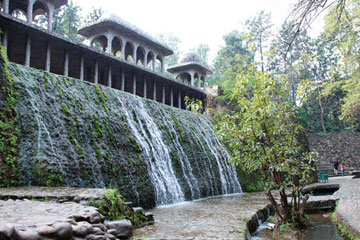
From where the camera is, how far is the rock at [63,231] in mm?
2984

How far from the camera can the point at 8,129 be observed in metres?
6.46

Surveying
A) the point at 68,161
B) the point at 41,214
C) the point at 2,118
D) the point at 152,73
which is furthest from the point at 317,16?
the point at 152,73

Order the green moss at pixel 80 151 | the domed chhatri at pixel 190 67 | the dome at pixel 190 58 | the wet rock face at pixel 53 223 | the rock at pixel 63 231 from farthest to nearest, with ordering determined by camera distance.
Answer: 1. the dome at pixel 190 58
2. the domed chhatri at pixel 190 67
3. the green moss at pixel 80 151
4. the rock at pixel 63 231
5. the wet rock face at pixel 53 223

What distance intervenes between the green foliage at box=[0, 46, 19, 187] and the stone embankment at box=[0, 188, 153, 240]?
0.81 meters

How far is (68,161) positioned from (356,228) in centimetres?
642

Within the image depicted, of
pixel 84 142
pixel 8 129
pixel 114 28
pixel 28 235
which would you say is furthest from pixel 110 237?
pixel 114 28

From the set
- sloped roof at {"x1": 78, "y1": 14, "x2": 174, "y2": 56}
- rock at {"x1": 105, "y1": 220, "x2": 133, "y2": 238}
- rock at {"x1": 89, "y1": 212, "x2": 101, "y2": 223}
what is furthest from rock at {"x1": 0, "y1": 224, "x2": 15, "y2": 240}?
sloped roof at {"x1": 78, "y1": 14, "x2": 174, "y2": 56}

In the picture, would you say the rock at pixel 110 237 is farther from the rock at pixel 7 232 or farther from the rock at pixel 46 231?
the rock at pixel 7 232

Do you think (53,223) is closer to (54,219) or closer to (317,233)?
(54,219)

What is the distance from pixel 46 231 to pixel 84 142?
16.4 ft

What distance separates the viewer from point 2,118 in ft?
21.2

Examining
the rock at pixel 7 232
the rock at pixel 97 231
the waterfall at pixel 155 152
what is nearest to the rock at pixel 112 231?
the rock at pixel 97 231

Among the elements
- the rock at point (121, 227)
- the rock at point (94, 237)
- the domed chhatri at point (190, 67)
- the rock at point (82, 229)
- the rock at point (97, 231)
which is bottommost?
the rock at point (121, 227)

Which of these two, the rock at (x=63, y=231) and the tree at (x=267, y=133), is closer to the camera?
the rock at (x=63, y=231)
